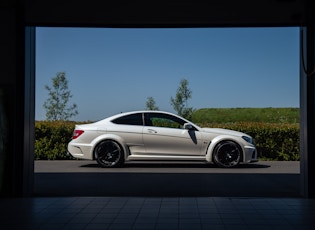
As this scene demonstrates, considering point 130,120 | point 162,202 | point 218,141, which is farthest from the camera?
point 130,120

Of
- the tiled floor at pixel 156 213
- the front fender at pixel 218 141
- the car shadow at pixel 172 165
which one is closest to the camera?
the tiled floor at pixel 156 213

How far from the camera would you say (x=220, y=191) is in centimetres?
765

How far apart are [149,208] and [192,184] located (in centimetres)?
246

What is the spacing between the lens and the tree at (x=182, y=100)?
69.0 ft

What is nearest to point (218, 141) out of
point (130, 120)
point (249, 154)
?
point (249, 154)

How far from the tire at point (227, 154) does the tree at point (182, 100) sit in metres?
10.0

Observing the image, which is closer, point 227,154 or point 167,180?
point 167,180

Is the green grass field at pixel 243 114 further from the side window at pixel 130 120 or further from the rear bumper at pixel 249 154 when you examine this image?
the side window at pixel 130 120
